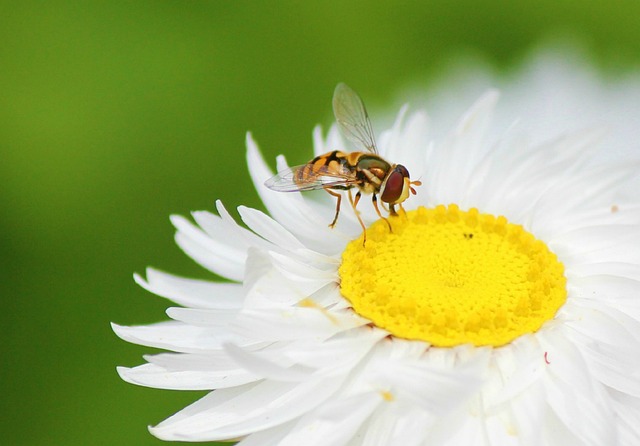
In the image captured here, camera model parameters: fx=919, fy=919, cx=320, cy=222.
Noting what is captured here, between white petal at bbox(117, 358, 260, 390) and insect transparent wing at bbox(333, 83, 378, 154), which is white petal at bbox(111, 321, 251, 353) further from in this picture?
insect transparent wing at bbox(333, 83, 378, 154)

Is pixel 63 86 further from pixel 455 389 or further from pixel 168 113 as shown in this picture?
pixel 455 389

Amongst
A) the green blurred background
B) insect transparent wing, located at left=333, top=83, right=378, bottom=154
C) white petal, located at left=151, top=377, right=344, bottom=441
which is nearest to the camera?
white petal, located at left=151, top=377, right=344, bottom=441

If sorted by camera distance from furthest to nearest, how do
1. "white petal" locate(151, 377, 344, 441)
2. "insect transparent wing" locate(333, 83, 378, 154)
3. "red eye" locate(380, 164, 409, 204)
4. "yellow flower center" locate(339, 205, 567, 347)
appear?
"insect transparent wing" locate(333, 83, 378, 154), "red eye" locate(380, 164, 409, 204), "yellow flower center" locate(339, 205, 567, 347), "white petal" locate(151, 377, 344, 441)

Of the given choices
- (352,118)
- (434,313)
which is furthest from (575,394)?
(352,118)

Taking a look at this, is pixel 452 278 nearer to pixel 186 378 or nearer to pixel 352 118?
pixel 186 378

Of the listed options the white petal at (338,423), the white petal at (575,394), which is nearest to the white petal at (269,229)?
the white petal at (338,423)

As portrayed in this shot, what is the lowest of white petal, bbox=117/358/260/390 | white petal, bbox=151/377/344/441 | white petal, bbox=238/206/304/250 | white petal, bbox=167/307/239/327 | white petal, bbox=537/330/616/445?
white petal, bbox=537/330/616/445

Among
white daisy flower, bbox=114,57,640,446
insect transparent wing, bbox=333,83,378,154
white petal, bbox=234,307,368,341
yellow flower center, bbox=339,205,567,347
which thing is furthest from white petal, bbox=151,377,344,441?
insect transparent wing, bbox=333,83,378,154
